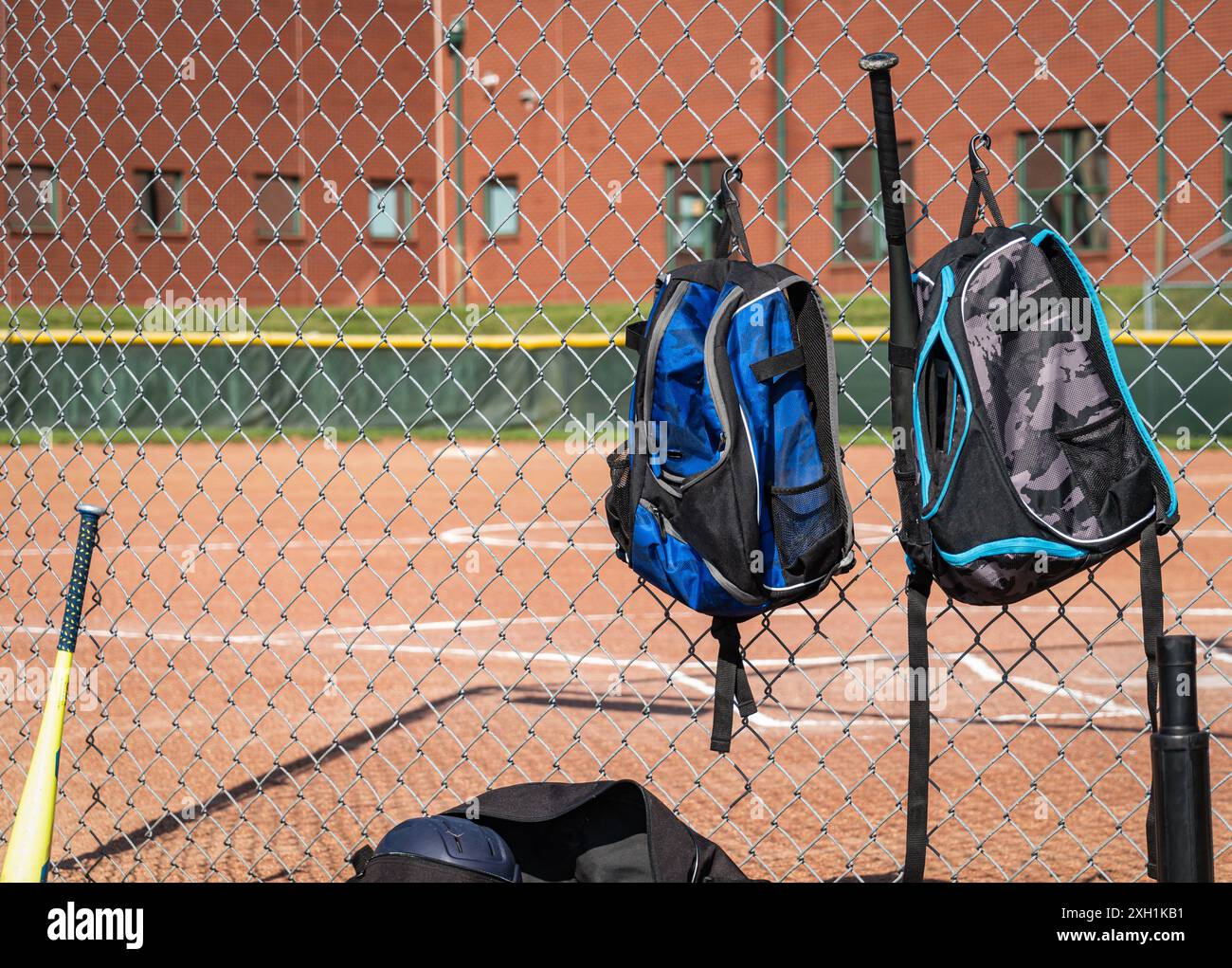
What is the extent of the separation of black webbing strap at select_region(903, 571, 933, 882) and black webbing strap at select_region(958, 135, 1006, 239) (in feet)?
2.23

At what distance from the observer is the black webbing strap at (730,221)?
270cm

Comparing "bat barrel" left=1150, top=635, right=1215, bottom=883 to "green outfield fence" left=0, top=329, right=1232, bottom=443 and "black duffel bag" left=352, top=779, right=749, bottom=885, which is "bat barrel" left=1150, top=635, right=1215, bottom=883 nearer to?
"black duffel bag" left=352, top=779, right=749, bottom=885

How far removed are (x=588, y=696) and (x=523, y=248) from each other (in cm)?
2124

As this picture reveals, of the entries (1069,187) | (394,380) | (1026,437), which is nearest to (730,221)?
(1026,437)

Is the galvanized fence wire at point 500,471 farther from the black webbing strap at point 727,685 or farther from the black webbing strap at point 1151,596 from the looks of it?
the black webbing strap at point 1151,596

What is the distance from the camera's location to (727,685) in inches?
106

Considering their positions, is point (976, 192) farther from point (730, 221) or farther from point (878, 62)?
point (730, 221)

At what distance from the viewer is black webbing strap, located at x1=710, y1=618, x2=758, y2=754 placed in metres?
2.68

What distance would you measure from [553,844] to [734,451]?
37.3 inches

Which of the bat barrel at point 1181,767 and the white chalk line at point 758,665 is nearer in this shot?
the bat barrel at point 1181,767

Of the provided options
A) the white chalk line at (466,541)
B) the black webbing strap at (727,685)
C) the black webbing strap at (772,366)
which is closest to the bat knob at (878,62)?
the black webbing strap at (772,366)

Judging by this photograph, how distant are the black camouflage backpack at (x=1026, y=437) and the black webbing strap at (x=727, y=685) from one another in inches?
14.8
